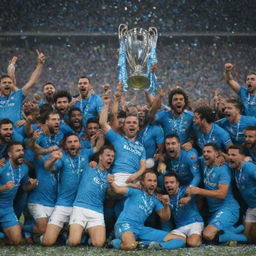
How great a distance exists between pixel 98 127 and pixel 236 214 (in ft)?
5.80

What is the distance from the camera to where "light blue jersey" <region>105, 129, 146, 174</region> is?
6.91 metres

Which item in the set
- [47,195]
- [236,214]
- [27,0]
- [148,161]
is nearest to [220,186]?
[236,214]

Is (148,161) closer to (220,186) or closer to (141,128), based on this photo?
(141,128)

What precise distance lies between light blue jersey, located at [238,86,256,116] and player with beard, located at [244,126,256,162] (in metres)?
0.70

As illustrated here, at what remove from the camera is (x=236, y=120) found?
717 cm

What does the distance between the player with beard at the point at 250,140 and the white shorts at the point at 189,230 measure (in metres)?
0.91

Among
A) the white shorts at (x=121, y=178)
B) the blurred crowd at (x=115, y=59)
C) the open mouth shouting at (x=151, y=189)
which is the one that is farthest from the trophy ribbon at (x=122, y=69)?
the blurred crowd at (x=115, y=59)

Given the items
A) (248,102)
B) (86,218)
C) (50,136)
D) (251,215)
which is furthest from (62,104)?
(251,215)

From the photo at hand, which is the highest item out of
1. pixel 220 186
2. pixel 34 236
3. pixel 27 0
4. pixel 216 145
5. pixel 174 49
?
pixel 27 0

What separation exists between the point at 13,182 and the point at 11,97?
51.1 inches

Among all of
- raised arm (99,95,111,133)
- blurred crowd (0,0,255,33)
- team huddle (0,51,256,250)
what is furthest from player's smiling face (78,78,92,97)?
blurred crowd (0,0,255,33)

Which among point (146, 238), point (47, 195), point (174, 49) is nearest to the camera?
point (146, 238)

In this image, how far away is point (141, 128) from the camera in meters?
7.35

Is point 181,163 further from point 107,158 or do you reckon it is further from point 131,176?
point 107,158
